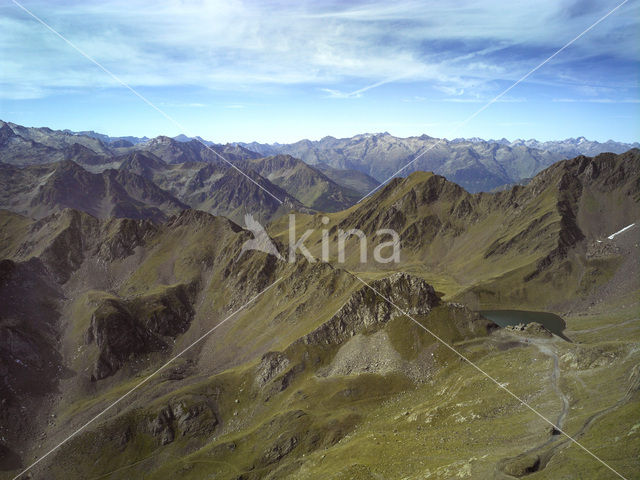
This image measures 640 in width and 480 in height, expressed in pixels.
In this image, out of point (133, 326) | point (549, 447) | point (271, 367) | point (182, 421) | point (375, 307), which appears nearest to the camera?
point (549, 447)

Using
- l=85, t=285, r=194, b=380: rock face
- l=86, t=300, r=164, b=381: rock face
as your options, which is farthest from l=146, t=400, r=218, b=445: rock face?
l=85, t=285, r=194, b=380: rock face

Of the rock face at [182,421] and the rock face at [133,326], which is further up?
the rock face at [133,326]

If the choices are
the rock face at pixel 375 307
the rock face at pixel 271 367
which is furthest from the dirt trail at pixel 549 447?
the rock face at pixel 271 367

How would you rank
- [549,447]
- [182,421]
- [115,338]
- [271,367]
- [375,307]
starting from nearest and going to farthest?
1. [549,447]
2. [182,421]
3. [271,367]
4. [375,307]
5. [115,338]

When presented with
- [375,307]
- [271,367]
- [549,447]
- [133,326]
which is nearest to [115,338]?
[133,326]

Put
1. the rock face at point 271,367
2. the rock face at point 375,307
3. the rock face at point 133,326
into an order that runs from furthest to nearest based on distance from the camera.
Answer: the rock face at point 133,326
the rock face at point 375,307
the rock face at point 271,367

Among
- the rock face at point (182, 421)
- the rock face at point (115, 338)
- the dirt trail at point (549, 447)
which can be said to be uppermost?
the dirt trail at point (549, 447)

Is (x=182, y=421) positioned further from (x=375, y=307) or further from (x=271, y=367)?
(x=375, y=307)

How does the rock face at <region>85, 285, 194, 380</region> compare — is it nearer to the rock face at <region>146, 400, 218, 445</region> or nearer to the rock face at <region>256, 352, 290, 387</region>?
the rock face at <region>146, 400, 218, 445</region>

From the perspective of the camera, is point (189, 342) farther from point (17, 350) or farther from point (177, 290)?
point (17, 350)

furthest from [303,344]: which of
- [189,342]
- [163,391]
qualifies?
[189,342]

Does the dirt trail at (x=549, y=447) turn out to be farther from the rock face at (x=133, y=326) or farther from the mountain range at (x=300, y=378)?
the rock face at (x=133, y=326)
